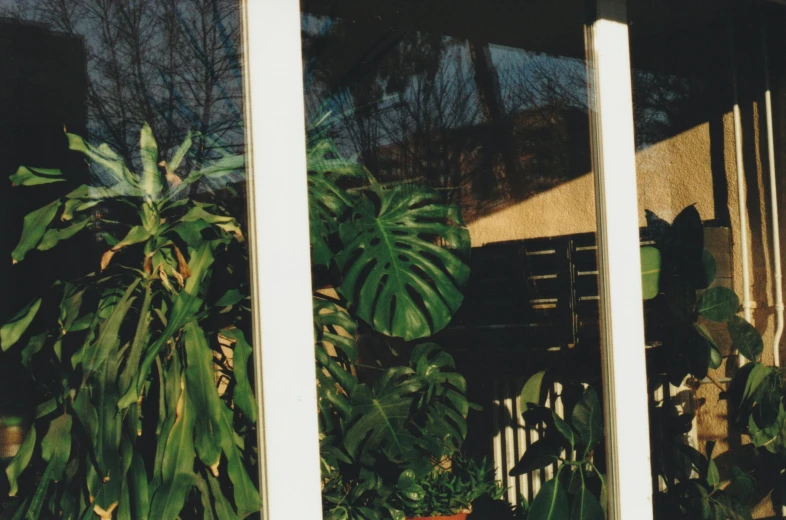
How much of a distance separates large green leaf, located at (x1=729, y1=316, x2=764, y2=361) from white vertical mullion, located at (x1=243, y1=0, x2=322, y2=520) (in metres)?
1.67

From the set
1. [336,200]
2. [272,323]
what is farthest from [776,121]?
[272,323]

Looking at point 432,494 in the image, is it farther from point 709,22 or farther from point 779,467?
point 709,22

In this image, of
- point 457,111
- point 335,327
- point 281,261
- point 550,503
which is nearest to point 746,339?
point 550,503

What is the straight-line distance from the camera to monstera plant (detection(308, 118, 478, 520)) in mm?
2023

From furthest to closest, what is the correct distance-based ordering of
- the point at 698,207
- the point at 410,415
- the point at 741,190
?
the point at 741,190, the point at 698,207, the point at 410,415

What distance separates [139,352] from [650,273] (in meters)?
1.50

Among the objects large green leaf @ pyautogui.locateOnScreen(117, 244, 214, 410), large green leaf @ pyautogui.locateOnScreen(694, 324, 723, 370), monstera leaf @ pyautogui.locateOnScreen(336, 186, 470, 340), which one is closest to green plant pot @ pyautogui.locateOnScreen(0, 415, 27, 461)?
large green leaf @ pyautogui.locateOnScreen(117, 244, 214, 410)

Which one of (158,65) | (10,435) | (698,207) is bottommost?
(10,435)

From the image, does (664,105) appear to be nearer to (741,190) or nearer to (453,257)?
(741,190)

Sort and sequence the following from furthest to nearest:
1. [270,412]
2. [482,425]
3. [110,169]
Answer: [482,425]
[110,169]
[270,412]

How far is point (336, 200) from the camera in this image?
6.99 ft

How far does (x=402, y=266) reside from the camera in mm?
2191

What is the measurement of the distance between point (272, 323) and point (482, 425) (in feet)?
3.58

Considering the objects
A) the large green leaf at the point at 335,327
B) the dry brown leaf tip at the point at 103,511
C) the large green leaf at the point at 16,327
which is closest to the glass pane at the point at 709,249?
the large green leaf at the point at 335,327
